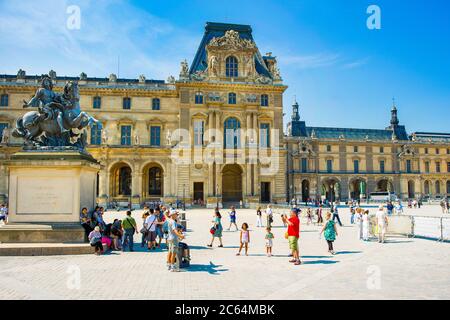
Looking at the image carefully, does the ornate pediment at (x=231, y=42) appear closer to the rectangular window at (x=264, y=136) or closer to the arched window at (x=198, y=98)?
the arched window at (x=198, y=98)

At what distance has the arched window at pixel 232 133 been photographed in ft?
157

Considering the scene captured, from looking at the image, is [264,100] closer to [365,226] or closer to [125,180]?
[125,180]

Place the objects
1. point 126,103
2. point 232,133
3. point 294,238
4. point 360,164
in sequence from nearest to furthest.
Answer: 1. point 294,238
2. point 232,133
3. point 126,103
4. point 360,164

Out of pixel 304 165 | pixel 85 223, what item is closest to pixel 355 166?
pixel 304 165

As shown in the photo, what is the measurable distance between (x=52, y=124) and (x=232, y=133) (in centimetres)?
3544

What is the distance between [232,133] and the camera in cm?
4797

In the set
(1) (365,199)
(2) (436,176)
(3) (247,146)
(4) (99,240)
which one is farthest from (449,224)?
(2) (436,176)

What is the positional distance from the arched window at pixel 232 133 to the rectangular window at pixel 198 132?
3198 millimetres

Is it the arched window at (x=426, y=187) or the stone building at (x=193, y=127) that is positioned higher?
the stone building at (x=193, y=127)

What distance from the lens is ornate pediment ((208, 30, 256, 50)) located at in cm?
4838

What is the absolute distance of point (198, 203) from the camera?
46.5 m

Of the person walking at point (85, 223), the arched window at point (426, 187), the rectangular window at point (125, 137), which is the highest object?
the rectangular window at point (125, 137)

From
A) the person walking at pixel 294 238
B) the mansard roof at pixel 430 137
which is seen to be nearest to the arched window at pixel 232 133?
the person walking at pixel 294 238

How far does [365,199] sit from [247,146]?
3581 cm
